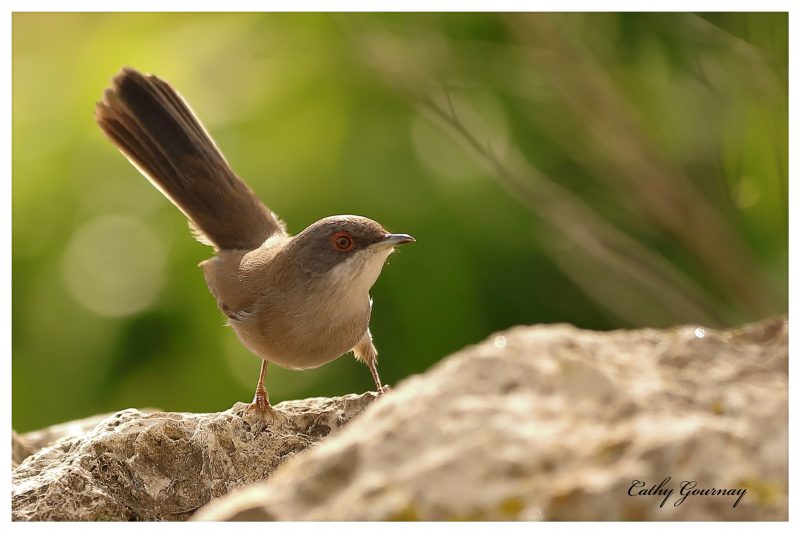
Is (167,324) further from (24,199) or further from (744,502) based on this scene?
(744,502)

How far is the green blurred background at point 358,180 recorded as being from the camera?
16.3 feet

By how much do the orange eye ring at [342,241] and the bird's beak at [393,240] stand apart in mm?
139

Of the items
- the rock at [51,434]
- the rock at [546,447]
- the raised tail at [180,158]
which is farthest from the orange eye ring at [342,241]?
the rock at [51,434]

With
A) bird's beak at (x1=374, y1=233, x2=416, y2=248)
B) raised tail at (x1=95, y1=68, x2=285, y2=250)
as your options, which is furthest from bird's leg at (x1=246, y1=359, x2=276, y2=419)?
raised tail at (x1=95, y1=68, x2=285, y2=250)

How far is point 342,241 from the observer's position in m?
4.23

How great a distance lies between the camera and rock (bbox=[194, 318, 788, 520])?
7.35 feet

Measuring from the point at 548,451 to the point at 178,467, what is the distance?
81.4 inches

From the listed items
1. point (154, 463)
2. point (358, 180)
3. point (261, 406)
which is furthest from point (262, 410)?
point (358, 180)

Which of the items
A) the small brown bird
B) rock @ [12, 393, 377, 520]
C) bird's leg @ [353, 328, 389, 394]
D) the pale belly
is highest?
the small brown bird

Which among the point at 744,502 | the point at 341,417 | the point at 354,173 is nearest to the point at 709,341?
the point at 744,502

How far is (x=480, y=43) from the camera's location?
5.55 meters

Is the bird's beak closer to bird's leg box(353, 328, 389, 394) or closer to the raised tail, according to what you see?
bird's leg box(353, 328, 389, 394)

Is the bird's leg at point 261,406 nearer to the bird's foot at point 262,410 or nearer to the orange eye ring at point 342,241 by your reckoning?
the bird's foot at point 262,410

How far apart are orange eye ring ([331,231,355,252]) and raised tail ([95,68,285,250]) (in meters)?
0.94
